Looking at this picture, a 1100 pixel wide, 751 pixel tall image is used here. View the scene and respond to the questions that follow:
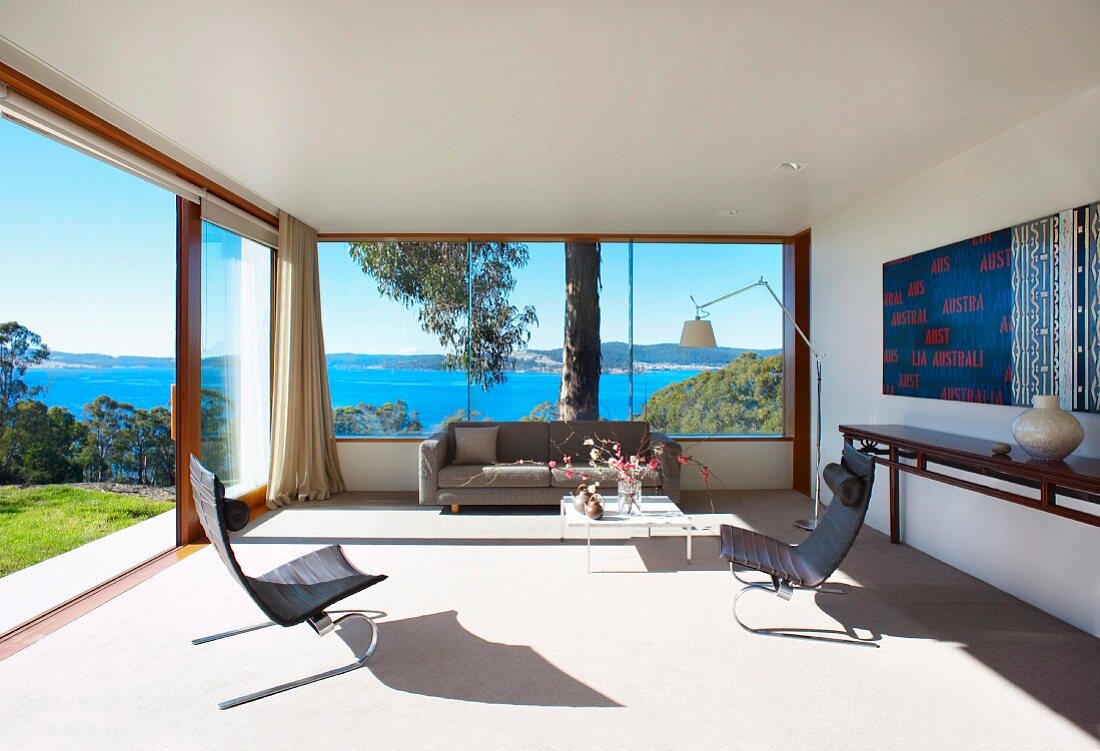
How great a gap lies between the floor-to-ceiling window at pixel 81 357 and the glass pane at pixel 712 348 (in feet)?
14.5

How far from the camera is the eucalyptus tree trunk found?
22.6 ft

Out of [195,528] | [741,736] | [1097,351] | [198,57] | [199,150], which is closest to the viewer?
[741,736]

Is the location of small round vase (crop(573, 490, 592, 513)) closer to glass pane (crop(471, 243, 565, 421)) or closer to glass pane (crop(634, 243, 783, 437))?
glass pane (crop(471, 243, 565, 421))

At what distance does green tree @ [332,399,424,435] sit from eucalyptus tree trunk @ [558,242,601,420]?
64.7 inches

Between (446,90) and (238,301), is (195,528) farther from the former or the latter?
(446,90)

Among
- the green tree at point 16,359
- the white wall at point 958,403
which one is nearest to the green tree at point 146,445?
the green tree at point 16,359

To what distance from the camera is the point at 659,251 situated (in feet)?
22.5

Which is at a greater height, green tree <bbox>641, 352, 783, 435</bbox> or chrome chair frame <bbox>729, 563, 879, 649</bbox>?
green tree <bbox>641, 352, 783, 435</bbox>

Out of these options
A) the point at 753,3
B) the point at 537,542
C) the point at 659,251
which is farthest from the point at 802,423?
the point at 753,3

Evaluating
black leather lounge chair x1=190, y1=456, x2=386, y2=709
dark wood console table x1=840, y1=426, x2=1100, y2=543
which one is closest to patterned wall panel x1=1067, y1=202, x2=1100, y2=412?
dark wood console table x1=840, y1=426, x2=1100, y2=543

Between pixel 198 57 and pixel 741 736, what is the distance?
11.2ft

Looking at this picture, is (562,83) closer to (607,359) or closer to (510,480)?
(510,480)

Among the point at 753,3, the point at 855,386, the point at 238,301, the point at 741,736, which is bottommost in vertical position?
the point at 741,736

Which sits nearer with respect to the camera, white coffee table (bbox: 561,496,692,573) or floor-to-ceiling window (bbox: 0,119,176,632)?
white coffee table (bbox: 561,496,692,573)
